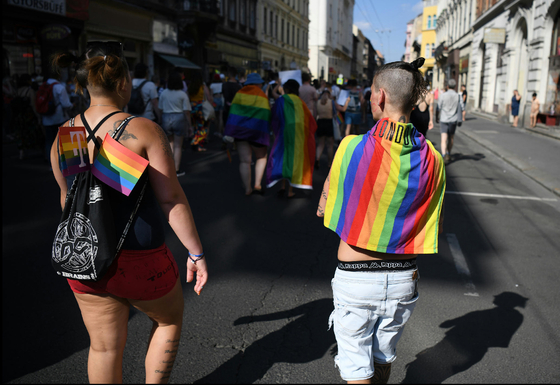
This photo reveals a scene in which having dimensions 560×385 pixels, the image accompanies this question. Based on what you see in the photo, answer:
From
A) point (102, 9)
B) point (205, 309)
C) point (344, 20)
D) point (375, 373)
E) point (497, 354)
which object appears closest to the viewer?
point (375, 373)

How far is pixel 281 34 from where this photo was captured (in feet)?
152

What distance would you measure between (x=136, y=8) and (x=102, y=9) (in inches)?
94.8

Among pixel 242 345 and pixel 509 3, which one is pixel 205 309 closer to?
pixel 242 345

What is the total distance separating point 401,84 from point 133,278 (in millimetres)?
1316

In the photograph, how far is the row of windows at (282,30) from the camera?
41.2 m

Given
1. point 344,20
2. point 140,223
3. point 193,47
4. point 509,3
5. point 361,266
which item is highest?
point 344,20

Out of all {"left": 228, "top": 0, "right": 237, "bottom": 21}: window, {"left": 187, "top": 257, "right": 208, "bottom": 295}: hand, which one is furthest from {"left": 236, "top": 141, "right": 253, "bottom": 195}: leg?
{"left": 228, "top": 0, "right": 237, "bottom": 21}: window

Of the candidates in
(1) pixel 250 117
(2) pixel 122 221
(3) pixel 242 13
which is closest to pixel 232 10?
(3) pixel 242 13

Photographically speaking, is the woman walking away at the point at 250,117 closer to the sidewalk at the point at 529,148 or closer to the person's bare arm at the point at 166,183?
the person's bare arm at the point at 166,183

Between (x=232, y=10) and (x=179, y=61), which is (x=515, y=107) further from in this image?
(x=232, y=10)

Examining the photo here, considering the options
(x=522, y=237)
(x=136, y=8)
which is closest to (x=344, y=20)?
(x=136, y=8)

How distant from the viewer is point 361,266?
1.94 m

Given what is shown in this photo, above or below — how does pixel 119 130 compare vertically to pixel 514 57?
below

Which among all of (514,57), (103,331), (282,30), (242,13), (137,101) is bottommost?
(103,331)
